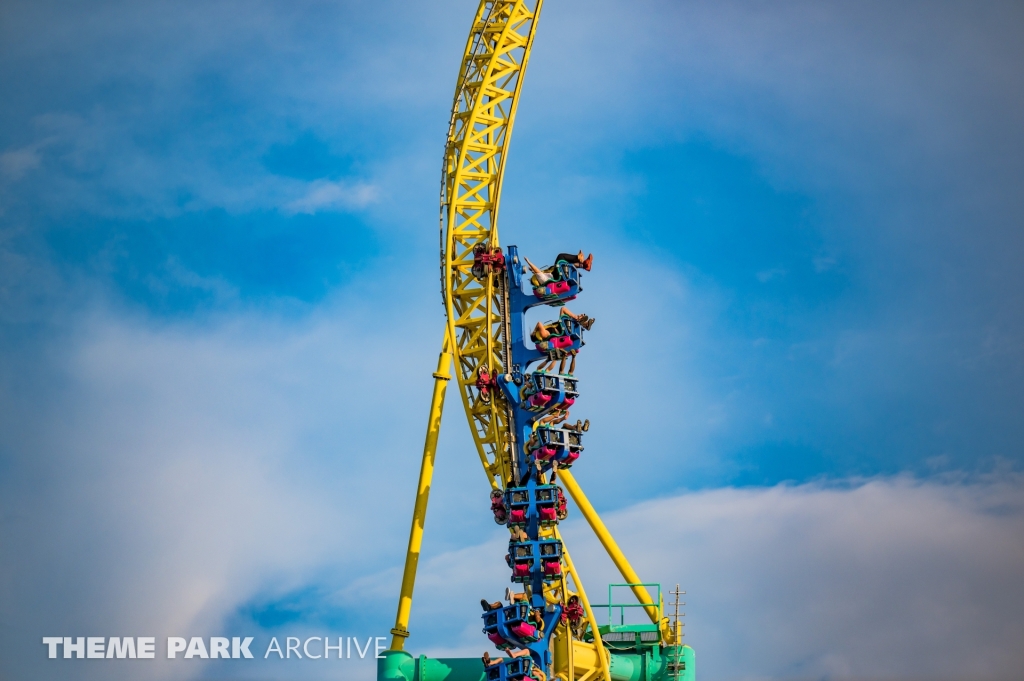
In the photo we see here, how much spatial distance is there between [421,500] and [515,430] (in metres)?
4.99

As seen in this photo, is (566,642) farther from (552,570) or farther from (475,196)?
(475,196)

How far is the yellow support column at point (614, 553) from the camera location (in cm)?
6912

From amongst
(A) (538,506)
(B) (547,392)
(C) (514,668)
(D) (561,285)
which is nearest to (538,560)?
(A) (538,506)

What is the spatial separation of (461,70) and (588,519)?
672 inches

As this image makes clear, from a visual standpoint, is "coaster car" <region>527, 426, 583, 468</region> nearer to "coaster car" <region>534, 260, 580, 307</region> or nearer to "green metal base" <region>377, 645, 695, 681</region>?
"coaster car" <region>534, 260, 580, 307</region>

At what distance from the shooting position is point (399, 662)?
66.1 metres

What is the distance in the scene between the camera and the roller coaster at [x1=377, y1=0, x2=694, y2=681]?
206 feet

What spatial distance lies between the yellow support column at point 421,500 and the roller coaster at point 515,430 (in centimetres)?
5

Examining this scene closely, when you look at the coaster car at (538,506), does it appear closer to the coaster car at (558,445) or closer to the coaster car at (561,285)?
the coaster car at (558,445)

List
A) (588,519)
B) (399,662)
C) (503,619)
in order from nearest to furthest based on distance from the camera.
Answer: (503,619)
(399,662)
(588,519)

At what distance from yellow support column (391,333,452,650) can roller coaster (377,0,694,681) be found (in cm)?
5

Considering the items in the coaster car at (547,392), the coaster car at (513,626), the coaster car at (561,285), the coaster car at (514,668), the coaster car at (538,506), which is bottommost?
the coaster car at (514,668)

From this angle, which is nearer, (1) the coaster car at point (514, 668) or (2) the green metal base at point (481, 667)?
(1) the coaster car at point (514, 668)

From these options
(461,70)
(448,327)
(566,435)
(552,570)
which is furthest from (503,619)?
(461,70)
